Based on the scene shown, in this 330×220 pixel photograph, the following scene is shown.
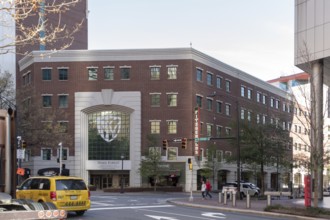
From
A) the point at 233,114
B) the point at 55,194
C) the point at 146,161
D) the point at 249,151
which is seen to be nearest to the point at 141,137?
the point at 146,161

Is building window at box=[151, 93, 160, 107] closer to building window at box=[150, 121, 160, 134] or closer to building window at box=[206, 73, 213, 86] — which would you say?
building window at box=[150, 121, 160, 134]

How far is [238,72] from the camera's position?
75.8m

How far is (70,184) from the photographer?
19516mm

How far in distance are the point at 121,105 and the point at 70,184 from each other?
4573 centimetres

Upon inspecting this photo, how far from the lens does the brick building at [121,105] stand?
2516 inches

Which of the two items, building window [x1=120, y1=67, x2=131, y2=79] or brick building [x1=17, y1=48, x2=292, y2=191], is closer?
brick building [x1=17, y1=48, x2=292, y2=191]

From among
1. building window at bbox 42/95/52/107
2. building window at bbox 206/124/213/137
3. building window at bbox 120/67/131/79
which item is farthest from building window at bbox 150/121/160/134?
building window at bbox 42/95/52/107

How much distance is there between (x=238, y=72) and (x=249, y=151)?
3306cm

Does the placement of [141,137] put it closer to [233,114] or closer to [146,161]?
[146,161]

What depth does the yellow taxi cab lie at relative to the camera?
61.9 feet

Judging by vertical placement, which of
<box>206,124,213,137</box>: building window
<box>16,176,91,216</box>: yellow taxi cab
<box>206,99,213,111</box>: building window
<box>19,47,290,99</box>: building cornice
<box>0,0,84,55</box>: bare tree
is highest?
<box>19,47,290,99</box>: building cornice

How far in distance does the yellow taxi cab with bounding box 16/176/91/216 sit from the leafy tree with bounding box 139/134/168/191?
3941cm

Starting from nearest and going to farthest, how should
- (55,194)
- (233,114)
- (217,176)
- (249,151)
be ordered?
(55,194)
(249,151)
(217,176)
(233,114)

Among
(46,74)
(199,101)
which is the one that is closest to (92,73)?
(46,74)
